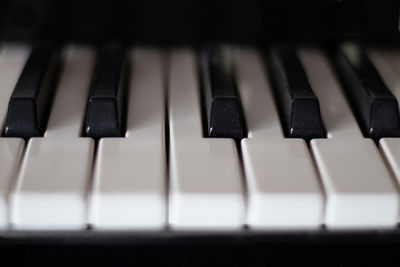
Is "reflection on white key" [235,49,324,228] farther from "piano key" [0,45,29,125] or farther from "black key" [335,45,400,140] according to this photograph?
"piano key" [0,45,29,125]

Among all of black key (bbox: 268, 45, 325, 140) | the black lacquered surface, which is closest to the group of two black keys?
black key (bbox: 268, 45, 325, 140)

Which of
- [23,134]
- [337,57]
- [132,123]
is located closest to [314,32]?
[337,57]

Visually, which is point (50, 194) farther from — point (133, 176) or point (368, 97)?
point (368, 97)

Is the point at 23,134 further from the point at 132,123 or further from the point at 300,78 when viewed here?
the point at 300,78

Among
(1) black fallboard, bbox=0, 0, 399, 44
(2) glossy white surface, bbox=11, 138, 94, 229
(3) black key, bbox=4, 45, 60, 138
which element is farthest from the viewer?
(1) black fallboard, bbox=0, 0, 399, 44

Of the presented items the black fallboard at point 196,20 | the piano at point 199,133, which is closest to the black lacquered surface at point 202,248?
the piano at point 199,133

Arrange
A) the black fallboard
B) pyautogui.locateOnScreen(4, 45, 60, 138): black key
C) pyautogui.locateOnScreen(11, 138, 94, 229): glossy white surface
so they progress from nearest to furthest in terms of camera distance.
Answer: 1. pyautogui.locateOnScreen(11, 138, 94, 229): glossy white surface
2. pyautogui.locateOnScreen(4, 45, 60, 138): black key
3. the black fallboard

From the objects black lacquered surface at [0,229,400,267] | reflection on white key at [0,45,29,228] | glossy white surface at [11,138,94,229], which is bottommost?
black lacquered surface at [0,229,400,267]

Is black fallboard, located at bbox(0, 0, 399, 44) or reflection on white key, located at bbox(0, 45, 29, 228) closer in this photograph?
reflection on white key, located at bbox(0, 45, 29, 228)
